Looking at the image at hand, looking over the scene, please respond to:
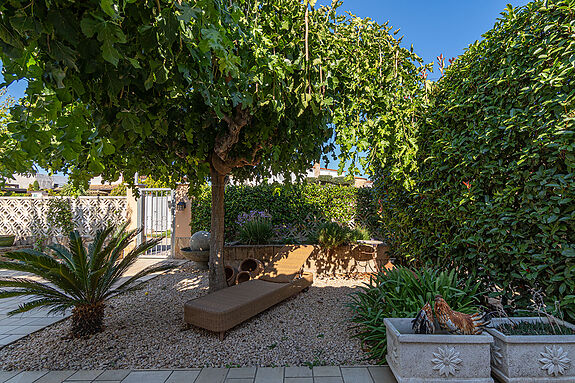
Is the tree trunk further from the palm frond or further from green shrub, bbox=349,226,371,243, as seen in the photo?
green shrub, bbox=349,226,371,243

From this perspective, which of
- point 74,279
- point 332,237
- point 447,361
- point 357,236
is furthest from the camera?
point 357,236

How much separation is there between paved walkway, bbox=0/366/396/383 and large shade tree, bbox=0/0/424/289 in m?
1.87

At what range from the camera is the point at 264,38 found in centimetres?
274

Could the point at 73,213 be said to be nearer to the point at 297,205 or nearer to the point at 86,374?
the point at 297,205

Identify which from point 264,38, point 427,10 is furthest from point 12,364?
point 427,10

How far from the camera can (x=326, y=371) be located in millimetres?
2715

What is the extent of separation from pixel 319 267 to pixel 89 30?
6.18 meters

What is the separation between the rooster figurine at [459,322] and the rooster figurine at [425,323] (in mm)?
84

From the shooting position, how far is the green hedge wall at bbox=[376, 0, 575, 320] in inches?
93.2

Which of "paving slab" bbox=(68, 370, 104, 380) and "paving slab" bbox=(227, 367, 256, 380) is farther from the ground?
"paving slab" bbox=(68, 370, 104, 380)

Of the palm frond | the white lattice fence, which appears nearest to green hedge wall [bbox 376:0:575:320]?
the palm frond

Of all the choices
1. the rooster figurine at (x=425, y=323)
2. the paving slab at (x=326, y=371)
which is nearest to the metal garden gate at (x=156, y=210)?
the paving slab at (x=326, y=371)

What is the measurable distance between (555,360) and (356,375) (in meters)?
1.54

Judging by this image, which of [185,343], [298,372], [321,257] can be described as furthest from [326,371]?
[321,257]
